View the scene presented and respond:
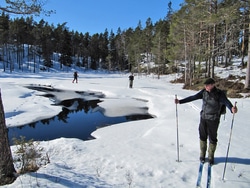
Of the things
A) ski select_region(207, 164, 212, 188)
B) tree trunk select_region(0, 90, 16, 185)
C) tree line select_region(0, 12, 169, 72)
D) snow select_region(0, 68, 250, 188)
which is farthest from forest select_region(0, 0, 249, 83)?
tree trunk select_region(0, 90, 16, 185)

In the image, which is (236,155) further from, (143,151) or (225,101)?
(143,151)

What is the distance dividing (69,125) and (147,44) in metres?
48.1

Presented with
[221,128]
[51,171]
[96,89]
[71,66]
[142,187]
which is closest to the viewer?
[142,187]

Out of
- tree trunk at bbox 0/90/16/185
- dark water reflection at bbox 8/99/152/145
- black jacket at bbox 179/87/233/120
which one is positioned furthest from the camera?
dark water reflection at bbox 8/99/152/145

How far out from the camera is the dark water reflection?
9391mm

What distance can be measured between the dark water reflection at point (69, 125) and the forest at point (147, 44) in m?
9.17

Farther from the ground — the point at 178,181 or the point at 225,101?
the point at 225,101

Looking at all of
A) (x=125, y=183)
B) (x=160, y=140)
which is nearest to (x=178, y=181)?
(x=125, y=183)

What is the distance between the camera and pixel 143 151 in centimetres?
607

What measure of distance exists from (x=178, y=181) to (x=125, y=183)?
1.12 m

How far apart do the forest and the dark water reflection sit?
917cm

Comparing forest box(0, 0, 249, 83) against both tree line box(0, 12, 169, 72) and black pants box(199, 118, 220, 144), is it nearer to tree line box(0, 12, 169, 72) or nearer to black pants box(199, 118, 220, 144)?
tree line box(0, 12, 169, 72)

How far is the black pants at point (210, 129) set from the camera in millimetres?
4734

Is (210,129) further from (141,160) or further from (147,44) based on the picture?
(147,44)
